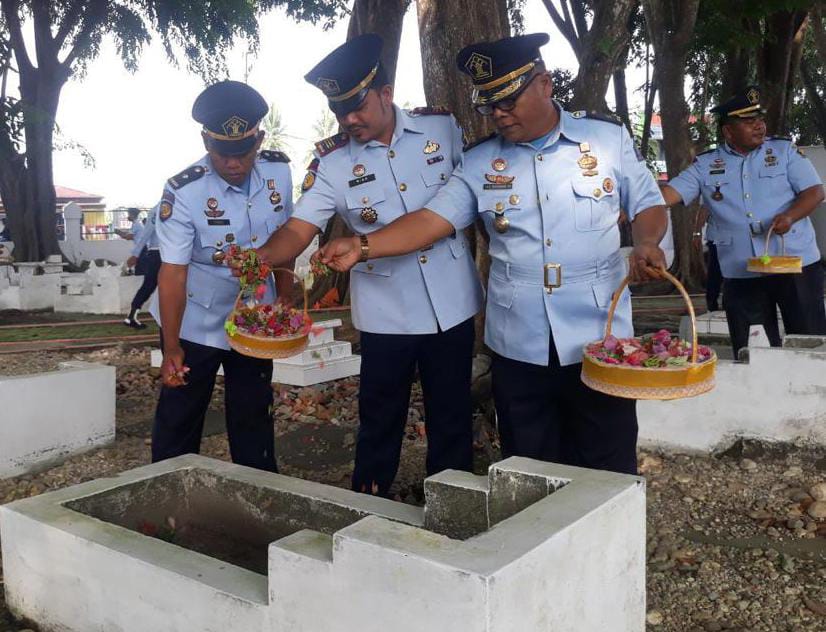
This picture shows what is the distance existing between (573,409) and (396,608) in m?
1.28

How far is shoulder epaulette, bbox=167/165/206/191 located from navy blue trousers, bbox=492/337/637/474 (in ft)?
4.60

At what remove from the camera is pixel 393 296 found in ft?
11.4

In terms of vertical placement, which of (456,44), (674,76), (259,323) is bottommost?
(259,323)

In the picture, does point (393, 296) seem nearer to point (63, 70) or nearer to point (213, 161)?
point (213, 161)

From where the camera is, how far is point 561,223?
2971 millimetres

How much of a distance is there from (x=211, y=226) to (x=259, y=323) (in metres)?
0.48

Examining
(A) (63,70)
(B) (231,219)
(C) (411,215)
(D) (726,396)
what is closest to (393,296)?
(C) (411,215)

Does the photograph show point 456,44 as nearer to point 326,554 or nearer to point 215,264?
point 215,264

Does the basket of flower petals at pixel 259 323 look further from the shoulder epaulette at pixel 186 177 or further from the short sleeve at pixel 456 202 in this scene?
the short sleeve at pixel 456 202

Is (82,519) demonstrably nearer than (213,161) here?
Yes

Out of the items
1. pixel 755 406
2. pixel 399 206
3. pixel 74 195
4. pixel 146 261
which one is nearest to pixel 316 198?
pixel 399 206

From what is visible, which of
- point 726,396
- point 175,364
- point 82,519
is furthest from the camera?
point 726,396

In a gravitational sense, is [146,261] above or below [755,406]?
above

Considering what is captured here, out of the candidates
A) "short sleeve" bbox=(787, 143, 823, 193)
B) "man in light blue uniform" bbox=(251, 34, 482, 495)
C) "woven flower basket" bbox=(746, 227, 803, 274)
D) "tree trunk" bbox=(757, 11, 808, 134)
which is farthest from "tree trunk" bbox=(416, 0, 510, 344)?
"tree trunk" bbox=(757, 11, 808, 134)
